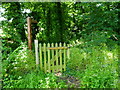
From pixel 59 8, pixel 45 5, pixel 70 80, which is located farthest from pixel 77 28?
pixel 70 80

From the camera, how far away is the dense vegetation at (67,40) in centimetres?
319

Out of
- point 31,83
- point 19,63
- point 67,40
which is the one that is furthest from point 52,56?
point 67,40

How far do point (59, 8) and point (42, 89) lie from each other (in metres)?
4.44

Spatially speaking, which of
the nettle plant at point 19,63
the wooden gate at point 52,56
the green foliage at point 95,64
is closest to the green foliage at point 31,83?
the nettle plant at point 19,63

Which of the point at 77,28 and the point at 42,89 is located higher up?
the point at 77,28

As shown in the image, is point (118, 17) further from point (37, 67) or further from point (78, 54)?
point (37, 67)

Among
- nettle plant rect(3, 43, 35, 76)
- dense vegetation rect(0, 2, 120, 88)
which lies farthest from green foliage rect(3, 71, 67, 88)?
nettle plant rect(3, 43, 35, 76)

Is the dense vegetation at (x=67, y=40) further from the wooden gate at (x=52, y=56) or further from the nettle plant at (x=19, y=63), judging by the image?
the wooden gate at (x=52, y=56)

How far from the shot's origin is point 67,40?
633cm

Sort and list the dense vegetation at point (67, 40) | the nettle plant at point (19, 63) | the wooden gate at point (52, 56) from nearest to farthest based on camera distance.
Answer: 1. the dense vegetation at point (67, 40)
2. the nettle plant at point (19, 63)
3. the wooden gate at point (52, 56)

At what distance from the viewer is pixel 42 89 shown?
2998mm

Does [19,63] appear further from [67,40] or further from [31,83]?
[67,40]

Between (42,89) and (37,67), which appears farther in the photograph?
(37,67)

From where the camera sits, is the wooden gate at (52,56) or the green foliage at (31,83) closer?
the green foliage at (31,83)
